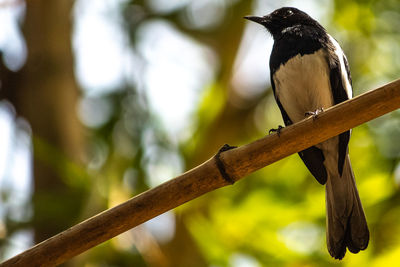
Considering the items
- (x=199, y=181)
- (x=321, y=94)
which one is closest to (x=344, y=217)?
(x=321, y=94)

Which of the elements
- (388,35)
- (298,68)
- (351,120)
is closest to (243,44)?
(388,35)

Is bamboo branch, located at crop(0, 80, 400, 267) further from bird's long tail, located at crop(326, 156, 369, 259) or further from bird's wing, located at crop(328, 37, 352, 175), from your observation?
bird's wing, located at crop(328, 37, 352, 175)

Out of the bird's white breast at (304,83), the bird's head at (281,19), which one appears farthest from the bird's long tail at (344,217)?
the bird's head at (281,19)

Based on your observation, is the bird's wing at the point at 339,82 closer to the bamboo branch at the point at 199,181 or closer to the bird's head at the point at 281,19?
the bird's head at the point at 281,19

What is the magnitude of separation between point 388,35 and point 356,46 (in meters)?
0.25

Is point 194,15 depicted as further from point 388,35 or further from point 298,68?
point 298,68

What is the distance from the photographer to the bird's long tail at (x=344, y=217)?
8.24ft

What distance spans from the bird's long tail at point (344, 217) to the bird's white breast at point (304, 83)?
36cm

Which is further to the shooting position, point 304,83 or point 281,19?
point 281,19

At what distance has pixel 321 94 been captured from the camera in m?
2.95

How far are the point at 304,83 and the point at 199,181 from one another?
1.44 meters

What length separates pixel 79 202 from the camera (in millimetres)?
3656

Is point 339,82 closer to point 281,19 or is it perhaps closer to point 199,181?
point 281,19

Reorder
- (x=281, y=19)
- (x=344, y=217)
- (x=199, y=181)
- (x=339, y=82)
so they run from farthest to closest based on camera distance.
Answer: (x=281, y=19)
(x=339, y=82)
(x=344, y=217)
(x=199, y=181)
